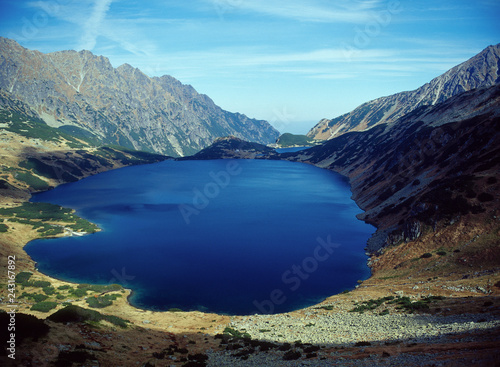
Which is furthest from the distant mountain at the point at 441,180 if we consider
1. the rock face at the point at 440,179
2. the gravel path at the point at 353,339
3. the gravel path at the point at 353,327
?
the gravel path at the point at 353,339

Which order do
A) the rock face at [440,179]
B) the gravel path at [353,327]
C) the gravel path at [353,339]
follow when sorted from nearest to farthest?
the gravel path at [353,339] → the gravel path at [353,327] → the rock face at [440,179]

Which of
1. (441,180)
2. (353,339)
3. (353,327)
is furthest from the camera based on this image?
(441,180)

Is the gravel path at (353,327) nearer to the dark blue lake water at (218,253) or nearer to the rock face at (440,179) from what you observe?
the dark blue lake water at (218,253)

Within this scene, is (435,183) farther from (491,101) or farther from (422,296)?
(491,101)

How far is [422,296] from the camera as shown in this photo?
54188mm

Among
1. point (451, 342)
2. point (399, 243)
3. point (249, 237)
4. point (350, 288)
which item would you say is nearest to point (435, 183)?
point (399, 243)

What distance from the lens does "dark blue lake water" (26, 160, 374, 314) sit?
7050 cm

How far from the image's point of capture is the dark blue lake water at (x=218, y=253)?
70500 millimetres

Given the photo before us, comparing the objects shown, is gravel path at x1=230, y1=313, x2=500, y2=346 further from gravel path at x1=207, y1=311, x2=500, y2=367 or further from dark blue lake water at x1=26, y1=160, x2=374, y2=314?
dark blue lake water at x1=26, y1=160, x2=374, y2=314

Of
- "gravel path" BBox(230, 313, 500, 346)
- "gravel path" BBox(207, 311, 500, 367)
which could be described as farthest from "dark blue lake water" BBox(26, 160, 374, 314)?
"gravel path" BBox(207, 311, 500, 367)

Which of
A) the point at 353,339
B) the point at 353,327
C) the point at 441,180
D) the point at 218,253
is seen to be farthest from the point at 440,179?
the point at 353,339

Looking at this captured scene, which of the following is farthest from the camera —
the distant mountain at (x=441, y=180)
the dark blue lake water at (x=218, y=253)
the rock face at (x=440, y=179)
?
the rock face at (x=440, y=179)

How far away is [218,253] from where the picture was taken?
9394cm

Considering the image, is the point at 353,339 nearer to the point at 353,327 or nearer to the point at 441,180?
the point at 353,327
